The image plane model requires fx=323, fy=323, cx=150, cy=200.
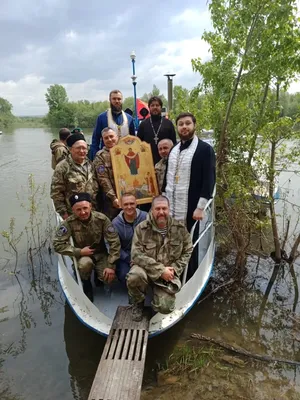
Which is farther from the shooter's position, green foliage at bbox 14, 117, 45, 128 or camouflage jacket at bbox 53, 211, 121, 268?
green foliage at bbox 14, 117, 45, 128

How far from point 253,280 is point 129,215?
2936mm

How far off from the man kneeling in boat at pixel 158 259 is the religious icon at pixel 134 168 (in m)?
1.15

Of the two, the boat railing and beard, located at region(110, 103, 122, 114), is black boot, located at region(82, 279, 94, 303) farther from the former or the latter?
beard, located at region(110, 103, 122, 114)

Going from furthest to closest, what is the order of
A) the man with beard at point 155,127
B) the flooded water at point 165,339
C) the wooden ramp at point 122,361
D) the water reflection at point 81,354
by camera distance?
the man with beard at point 155,127 → the water reflection at point 81,354 → the flooded water at point 165,339 → the wooden ramp at point 122,361

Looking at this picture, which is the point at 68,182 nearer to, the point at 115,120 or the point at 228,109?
the point at 115,120

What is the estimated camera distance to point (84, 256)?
3.82 m

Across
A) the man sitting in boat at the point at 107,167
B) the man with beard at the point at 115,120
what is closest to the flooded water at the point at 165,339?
the man sitting in boat at the point at 107,167

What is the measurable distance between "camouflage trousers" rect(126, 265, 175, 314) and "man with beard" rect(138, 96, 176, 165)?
2327 millimetres

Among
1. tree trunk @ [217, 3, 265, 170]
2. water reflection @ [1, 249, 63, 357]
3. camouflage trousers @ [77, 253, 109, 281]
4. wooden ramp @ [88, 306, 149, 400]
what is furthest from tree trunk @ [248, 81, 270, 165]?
water reflection @ [1, 249, 63, 357]

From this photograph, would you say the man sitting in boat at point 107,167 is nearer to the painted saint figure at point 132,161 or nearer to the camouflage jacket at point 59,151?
the painted saint figure at point 132,161

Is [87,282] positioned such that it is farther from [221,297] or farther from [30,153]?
[30,153]

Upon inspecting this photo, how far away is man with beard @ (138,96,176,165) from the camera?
16.0 ft

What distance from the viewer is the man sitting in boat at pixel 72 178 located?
169 inches


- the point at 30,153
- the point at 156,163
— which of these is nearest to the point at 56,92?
the point at 30,153
